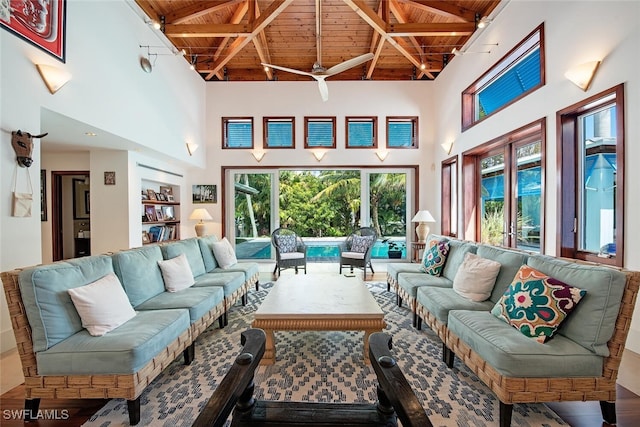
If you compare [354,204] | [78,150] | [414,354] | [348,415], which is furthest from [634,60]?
[78,150]

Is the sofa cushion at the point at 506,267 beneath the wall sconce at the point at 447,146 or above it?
beneath

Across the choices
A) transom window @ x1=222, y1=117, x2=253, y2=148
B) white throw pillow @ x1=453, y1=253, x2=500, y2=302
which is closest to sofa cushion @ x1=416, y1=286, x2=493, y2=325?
white throw pillow @ x1=453, y1=253, x2=500, y2=302

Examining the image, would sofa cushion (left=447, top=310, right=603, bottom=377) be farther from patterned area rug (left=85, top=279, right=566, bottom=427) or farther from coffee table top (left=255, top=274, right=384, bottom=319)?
coffee table top (left=255, top=274, right=384, bottom=319)

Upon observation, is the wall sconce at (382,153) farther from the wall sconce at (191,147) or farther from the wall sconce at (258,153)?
the wall sconce at (191,147)

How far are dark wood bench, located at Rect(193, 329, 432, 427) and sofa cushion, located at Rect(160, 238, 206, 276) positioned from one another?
89.6 inches

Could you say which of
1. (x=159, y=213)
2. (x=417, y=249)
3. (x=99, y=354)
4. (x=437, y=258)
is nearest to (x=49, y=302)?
(x=99, y=354)

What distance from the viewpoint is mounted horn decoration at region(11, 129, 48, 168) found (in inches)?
95.3

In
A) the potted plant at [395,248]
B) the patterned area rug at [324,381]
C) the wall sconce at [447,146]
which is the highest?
the wall sconce at [447,146]

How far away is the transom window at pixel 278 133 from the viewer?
6398 millimetres

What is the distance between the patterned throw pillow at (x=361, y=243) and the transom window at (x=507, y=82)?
266 cm

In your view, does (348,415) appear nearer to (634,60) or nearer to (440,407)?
(440,407)

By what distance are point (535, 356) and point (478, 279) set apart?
3.26 feet

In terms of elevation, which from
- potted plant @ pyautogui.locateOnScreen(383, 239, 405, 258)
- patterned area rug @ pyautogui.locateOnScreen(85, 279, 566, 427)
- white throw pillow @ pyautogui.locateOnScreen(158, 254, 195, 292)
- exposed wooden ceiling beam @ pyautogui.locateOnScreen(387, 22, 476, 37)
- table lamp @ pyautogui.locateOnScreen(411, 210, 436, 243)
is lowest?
patterned area rug @ pyautogui.locateOnScreen(85, 279, 566, 427)

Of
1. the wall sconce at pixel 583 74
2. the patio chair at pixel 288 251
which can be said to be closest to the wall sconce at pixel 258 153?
the patio chair at pixel 288 251
